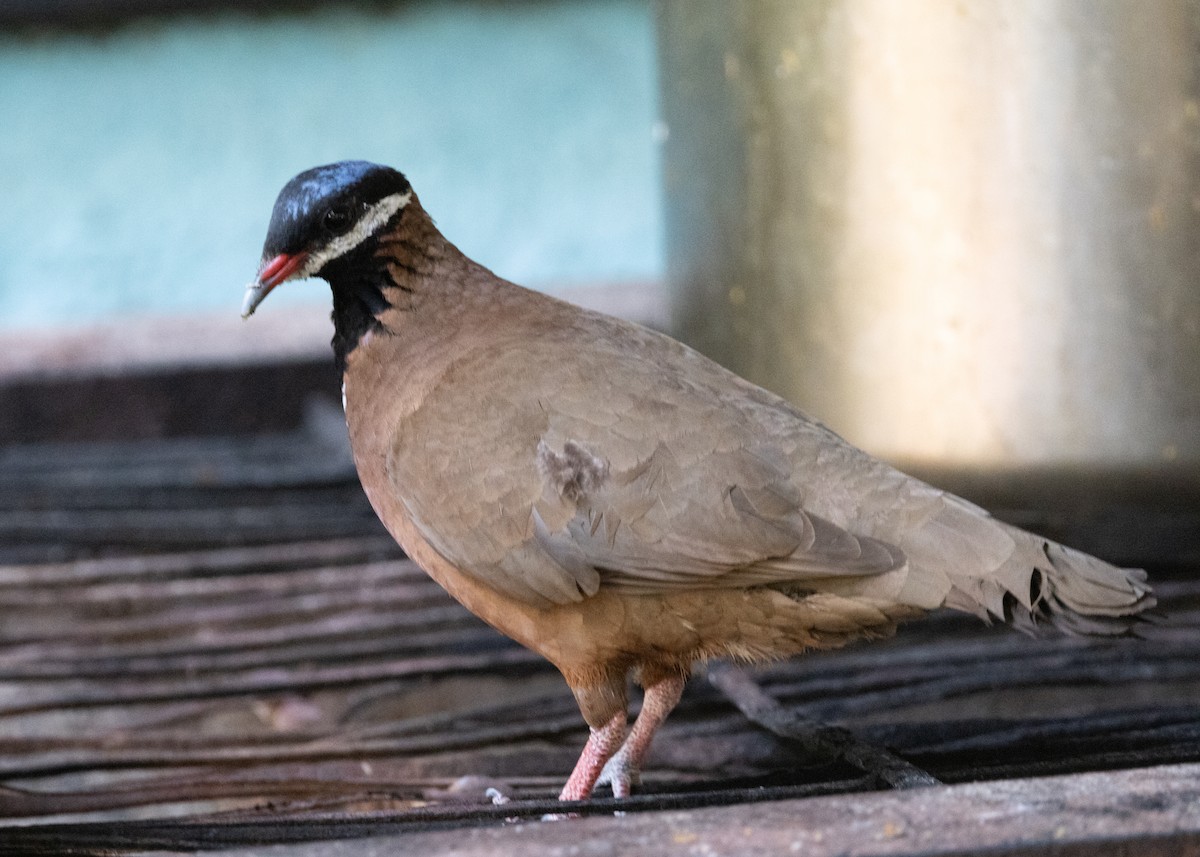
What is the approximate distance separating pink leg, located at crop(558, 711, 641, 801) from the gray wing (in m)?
0.22

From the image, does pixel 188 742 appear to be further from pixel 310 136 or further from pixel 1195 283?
pixel 310 136

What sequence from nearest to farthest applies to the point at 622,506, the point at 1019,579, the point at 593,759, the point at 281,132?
the point at 1019,579 < the point at 622,506 < the point at 593,759 < the point at 281,132

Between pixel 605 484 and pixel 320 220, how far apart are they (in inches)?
21.8

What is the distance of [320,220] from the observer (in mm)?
2146

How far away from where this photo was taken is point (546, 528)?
6.57 ft

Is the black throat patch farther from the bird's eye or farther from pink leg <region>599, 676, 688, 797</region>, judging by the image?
pink leg <region>599, 676, 688, 797</region>

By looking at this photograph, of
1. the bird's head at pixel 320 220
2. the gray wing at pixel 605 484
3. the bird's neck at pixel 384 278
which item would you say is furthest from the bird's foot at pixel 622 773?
the bird's head at pixel 320 220

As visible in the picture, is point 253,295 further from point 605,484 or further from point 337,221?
point 605,484

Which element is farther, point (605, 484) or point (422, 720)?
point (422, 720)

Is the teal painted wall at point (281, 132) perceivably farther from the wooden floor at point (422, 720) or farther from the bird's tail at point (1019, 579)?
the bird's tail at point (1019, 579)

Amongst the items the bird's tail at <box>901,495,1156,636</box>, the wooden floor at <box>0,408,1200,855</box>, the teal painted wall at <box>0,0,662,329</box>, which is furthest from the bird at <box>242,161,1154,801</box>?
the teal painted wall at <box>0,0,662,329</box>

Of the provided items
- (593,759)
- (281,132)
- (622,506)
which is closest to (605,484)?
(622,506)

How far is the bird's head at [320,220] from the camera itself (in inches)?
84.0

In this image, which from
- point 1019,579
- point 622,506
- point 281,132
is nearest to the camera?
point 1019,579
